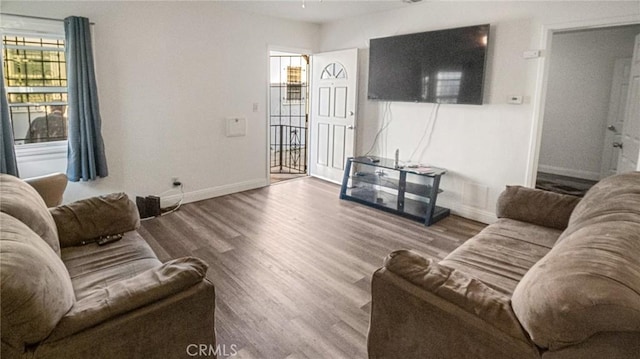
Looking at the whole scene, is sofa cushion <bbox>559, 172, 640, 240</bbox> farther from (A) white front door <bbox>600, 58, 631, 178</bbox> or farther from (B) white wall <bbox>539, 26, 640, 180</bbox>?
(B) white wall <bbox>539, 26, 640, 180</bbox>

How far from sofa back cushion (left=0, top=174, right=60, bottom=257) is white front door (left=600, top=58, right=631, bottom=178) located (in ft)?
21.1

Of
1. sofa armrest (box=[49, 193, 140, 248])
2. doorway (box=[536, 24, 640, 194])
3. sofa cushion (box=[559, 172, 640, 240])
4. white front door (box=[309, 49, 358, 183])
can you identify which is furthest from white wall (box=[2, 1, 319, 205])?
doorway (box=[536, 24, 640, 194])

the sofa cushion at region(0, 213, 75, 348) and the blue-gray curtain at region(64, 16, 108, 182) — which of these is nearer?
the sofa cushion at region(0, 213, 75, 348)

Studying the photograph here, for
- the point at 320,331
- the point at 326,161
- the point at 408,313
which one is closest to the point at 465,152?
the point at 326,161

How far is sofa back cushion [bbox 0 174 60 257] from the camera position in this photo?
5.42 feet

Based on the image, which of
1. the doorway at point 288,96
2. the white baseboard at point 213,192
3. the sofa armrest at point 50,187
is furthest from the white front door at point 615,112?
the sofa armrest at point 50,187

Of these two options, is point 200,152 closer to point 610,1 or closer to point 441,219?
point 441,219

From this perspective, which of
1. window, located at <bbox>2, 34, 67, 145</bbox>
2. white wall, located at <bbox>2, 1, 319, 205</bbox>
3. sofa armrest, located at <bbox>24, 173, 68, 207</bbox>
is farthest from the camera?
white wall, located at <bbox>2, 1, 319, 205</bbox>

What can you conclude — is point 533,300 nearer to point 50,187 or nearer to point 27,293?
point 27,293

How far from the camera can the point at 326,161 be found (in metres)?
5.78

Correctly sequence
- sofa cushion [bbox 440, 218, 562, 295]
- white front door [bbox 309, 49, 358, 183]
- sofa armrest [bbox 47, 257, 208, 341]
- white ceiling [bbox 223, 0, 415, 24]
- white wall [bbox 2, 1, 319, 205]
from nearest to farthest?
sofa armrest [bbox 47, 257, 208, 341], sofa cushion [bbox 440, 218, 562, 295], white wall [bbox 2, 1, 319, 205], white ceiling [bbox 223, 0, 415, 24], white front door [bbox 309, 49, 358, 183]

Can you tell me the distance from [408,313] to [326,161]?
4397 mm

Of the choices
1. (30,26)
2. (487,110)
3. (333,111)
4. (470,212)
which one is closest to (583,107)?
(487,110)

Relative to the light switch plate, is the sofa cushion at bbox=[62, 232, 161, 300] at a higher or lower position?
lower
